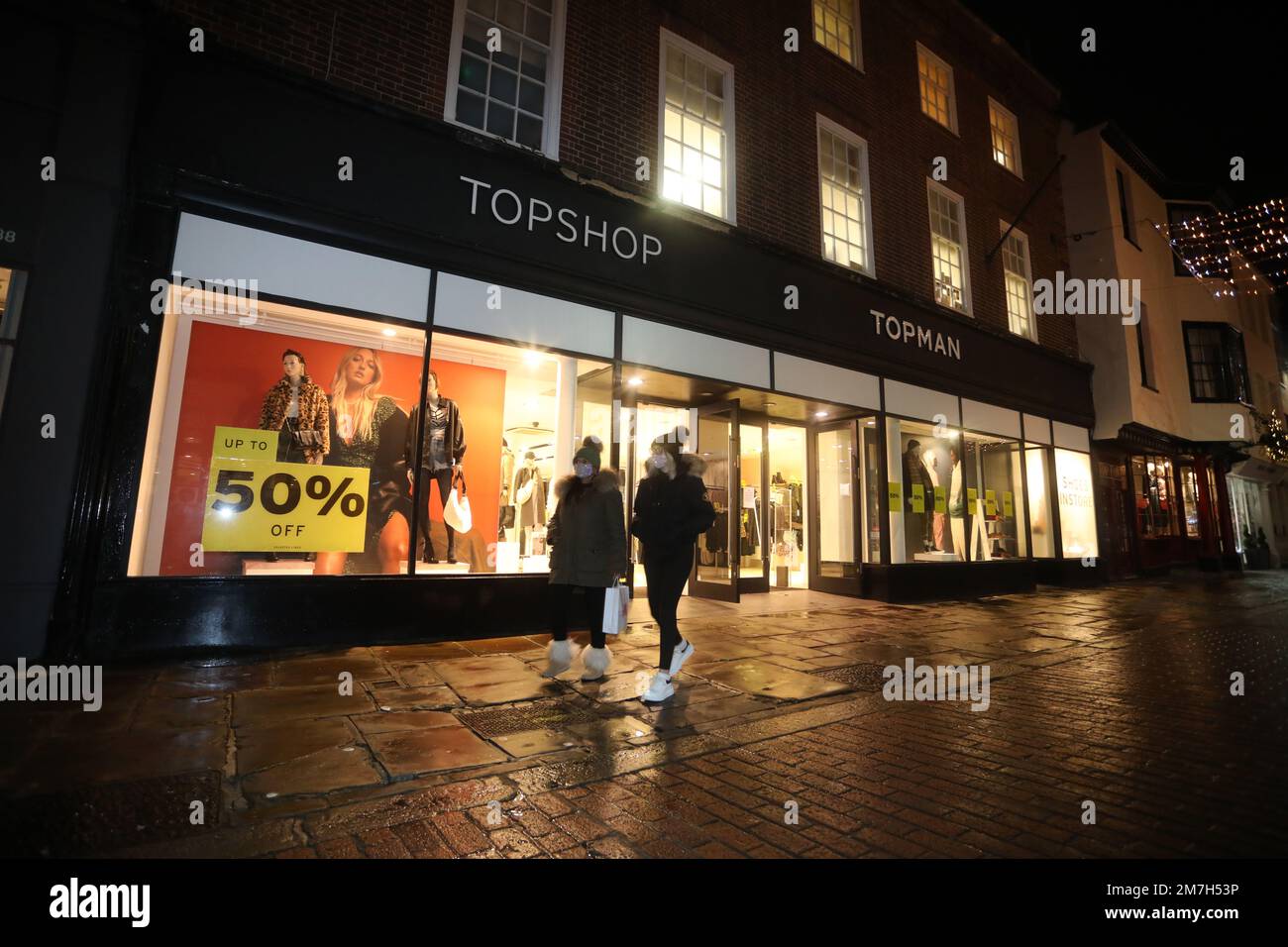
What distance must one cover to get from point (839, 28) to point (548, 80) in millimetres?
6734

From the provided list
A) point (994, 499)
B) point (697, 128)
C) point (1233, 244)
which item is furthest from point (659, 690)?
point (1233, 244)

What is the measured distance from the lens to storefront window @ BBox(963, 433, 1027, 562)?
11461 mm

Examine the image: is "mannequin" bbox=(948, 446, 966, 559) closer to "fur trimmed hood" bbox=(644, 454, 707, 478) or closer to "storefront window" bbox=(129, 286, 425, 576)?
"fur trimmed hood" bbox=(644, 454, 707, 478)

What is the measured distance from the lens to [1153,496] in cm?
1669

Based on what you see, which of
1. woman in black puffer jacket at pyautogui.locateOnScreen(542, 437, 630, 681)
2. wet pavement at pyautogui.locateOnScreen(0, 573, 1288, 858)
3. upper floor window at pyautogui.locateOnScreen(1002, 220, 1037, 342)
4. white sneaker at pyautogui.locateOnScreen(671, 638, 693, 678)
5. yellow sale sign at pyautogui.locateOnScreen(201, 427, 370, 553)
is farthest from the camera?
upper floor window at pyautogui.locateOnScreen(1002, 220, 1037, 342)

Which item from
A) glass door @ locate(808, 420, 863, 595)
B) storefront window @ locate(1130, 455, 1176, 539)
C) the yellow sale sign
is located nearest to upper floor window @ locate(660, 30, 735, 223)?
glass door @ locate(808, 420, 863, 595)

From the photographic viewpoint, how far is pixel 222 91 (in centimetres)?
535

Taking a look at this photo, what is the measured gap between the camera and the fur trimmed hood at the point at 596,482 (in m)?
4.75

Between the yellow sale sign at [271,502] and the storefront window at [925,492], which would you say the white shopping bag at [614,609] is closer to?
the yellow sale sign at [271,502]

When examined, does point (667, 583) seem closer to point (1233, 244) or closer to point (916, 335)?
point (916, 335)

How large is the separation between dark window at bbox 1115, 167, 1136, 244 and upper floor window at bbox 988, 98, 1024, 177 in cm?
436

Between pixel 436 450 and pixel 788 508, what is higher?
pixel 436 450
